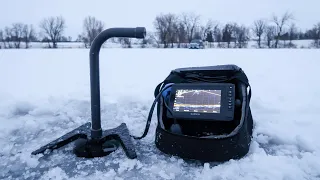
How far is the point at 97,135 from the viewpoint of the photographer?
1.55 m

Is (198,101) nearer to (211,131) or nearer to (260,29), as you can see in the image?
(211,131)

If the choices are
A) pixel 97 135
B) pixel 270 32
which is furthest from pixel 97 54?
pixel 270 32

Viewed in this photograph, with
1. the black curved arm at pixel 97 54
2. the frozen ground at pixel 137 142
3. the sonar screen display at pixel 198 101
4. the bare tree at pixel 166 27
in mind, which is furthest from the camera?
the bare tree at pixel 166 27

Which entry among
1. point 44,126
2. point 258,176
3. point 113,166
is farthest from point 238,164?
point 44,126

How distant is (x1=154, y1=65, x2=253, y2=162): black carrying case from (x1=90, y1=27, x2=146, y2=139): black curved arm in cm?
38

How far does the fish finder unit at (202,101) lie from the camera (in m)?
1.47

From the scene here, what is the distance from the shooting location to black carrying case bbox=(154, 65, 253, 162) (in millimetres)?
1314

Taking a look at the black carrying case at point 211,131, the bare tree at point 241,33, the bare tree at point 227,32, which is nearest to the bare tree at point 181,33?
the bare tree at point 227,32

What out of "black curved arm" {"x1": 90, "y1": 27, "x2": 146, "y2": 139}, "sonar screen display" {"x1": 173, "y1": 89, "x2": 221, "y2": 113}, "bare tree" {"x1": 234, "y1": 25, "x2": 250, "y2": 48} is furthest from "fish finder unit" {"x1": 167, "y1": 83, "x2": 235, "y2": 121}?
"bare tree" {"x1": 234, "y1": 25, "x2": 250, "y2": 48}

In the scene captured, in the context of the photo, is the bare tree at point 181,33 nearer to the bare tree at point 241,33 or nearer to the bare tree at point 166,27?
the bare tree at point 166,27

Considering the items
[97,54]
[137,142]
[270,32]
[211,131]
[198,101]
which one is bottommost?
[137,142]

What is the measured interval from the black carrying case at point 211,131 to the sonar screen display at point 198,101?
3.9 inches

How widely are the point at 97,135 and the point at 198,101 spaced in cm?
65

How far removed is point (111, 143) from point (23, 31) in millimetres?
49498
